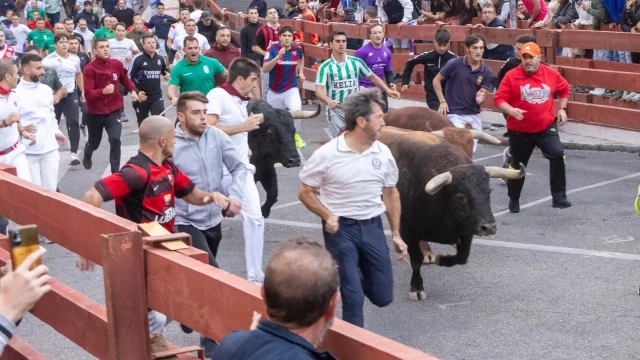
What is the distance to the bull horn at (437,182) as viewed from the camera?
8320 millimetres

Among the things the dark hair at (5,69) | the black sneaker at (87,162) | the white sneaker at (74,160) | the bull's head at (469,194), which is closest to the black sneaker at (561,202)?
the bull's head at (469,194)

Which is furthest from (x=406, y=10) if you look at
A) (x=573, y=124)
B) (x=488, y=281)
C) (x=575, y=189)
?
(x=488, y=281)

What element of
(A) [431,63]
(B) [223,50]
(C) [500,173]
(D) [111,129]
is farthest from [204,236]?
(B) [223,50]

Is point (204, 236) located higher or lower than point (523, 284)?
higher

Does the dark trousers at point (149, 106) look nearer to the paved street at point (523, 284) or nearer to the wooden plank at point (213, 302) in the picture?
the paved street at point (523, 284)

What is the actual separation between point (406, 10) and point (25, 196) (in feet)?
54.3

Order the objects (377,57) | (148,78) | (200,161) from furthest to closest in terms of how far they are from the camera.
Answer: (148,78) → (377,57) → (200,161)

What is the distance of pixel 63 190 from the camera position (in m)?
13.7

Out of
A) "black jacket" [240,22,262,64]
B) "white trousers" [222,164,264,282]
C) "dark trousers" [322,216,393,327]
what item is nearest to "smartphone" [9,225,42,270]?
"dark trousers" [322,216,393,327]

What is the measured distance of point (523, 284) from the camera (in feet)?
29.1

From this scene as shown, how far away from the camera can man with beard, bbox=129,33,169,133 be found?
1548cm

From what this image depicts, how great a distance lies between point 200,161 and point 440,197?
7.27 feet

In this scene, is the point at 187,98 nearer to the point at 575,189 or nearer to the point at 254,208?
the point at 254,208

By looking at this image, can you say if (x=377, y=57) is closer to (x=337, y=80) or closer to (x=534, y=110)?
(x=337, y=80)
